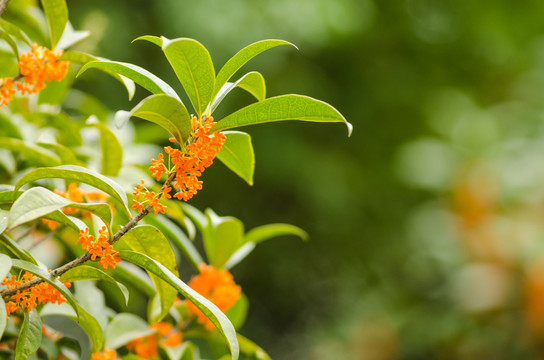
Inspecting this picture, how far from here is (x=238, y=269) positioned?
3.16 meters

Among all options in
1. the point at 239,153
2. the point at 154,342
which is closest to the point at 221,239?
the point at 154,342

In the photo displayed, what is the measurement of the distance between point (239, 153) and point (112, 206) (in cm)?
24

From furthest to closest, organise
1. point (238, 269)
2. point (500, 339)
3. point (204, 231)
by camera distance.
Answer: point (238, 269) → point (500, 339) → point (204, 231)

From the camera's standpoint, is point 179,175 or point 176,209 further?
point 176,209

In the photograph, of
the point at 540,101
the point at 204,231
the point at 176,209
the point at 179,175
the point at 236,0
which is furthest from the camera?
the point at 540,101

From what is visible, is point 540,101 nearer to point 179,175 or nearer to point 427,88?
point 427,88

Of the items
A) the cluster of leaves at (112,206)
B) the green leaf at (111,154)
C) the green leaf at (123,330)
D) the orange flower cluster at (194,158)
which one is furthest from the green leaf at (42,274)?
the green leaf at (111,154)

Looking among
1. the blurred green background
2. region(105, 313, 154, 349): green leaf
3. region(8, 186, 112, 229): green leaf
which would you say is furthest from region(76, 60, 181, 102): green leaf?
the blurred green background

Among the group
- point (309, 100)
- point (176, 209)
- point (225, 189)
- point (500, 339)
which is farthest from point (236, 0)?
point (309, 100)

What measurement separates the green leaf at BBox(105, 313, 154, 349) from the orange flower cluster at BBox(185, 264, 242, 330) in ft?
0.28

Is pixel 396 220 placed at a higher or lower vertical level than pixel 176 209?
higher

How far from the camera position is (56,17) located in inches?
26.4

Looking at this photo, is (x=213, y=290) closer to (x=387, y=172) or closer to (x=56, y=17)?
(x=56, y=17)

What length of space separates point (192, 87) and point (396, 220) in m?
2.81
